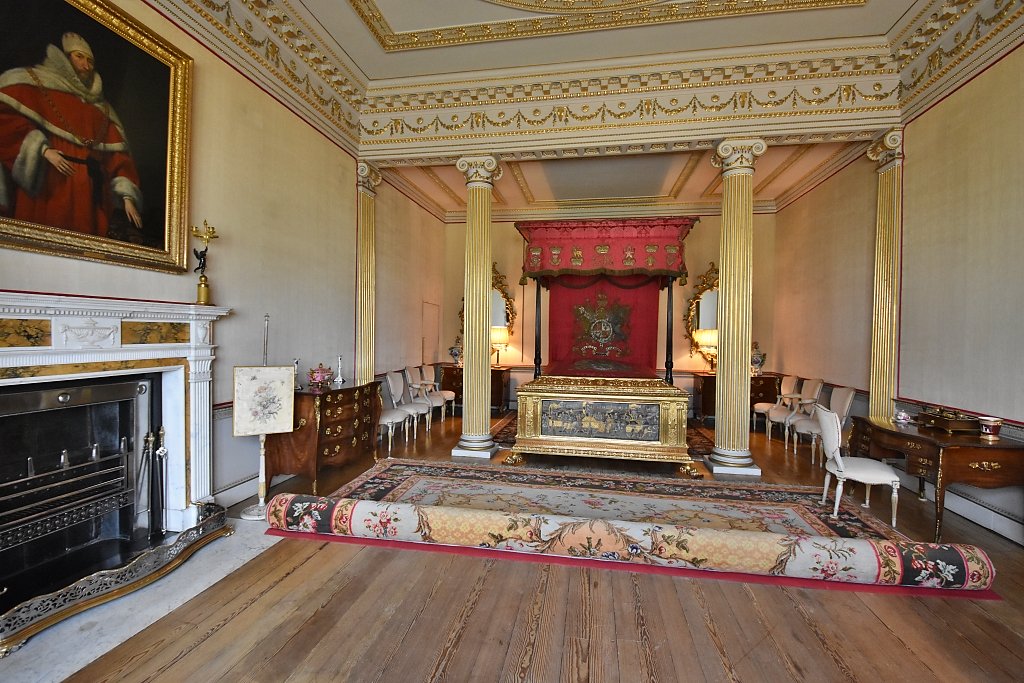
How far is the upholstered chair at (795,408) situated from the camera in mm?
5457

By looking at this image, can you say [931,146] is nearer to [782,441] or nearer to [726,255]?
[726,255]

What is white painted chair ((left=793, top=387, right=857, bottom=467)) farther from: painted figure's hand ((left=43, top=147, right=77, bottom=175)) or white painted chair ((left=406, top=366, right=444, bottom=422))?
painted figure's hand ((left=43, top=147, right=77, bottom=175))

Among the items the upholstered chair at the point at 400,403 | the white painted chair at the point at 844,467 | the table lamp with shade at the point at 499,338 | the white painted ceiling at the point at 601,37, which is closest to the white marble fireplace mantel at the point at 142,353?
the upholstered chair at the point at 400,403

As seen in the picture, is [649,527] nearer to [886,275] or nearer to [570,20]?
[886,275]

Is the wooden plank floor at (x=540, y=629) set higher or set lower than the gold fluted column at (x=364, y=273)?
lower

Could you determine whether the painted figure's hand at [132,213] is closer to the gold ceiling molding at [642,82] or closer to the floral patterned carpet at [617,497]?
the floral patterned carpet at [617,497]

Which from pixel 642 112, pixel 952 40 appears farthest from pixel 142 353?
pixel 952 40

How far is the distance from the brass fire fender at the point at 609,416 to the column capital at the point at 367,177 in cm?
323

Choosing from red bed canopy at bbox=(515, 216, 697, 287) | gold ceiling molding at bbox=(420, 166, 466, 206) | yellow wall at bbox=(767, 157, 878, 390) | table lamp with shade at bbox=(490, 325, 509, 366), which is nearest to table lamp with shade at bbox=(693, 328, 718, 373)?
yellow wall at bbox=(767, 157, 878, 390)

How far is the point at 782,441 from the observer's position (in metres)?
5.89

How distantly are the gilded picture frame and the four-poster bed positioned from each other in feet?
11.5

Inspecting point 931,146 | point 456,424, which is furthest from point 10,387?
point 931,146

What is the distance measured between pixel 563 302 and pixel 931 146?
4184 mm

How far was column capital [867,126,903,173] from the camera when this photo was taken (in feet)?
14.1
